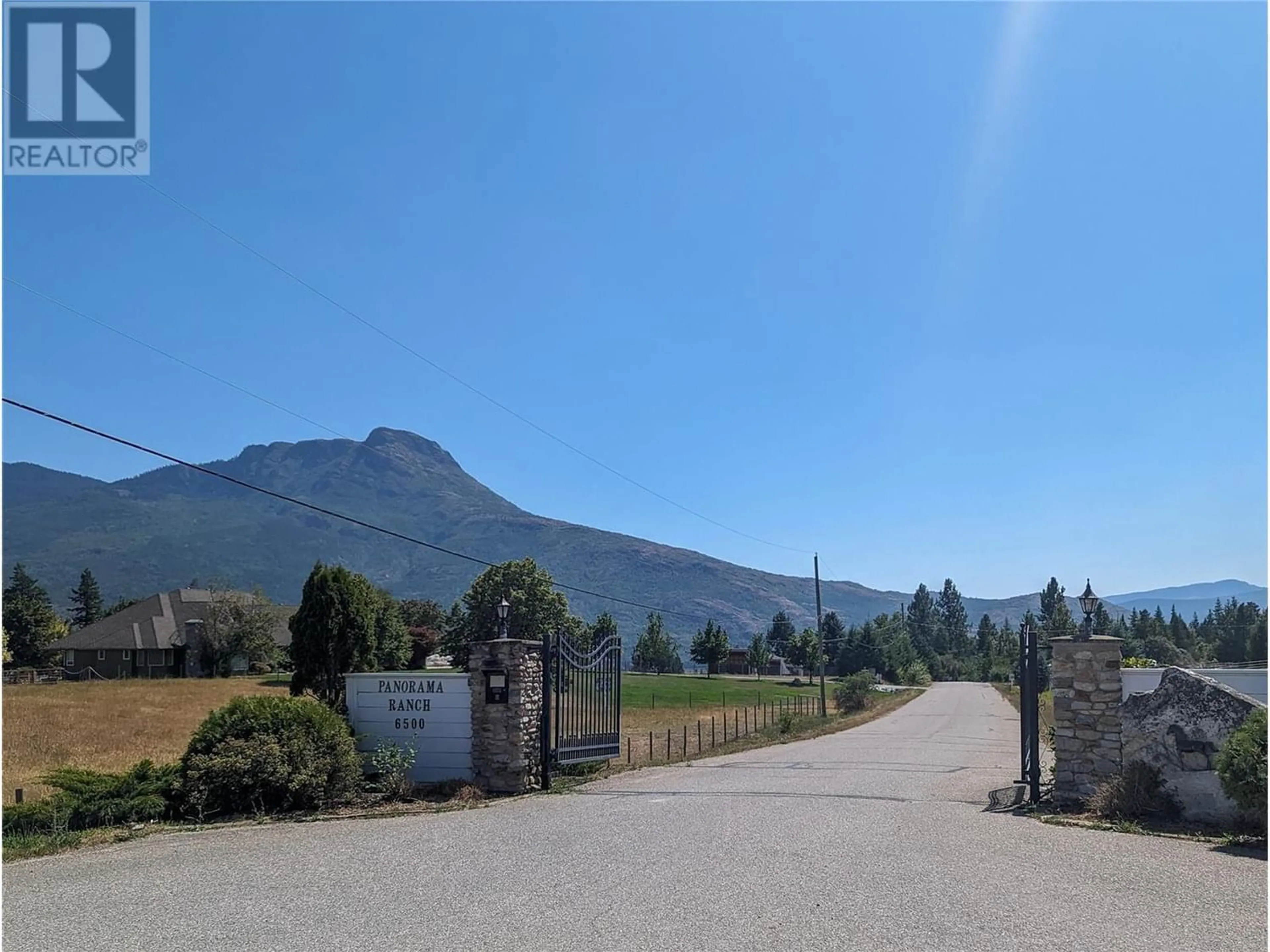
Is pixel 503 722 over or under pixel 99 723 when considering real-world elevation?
over

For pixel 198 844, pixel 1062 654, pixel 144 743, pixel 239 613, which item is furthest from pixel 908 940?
pixel 239 613

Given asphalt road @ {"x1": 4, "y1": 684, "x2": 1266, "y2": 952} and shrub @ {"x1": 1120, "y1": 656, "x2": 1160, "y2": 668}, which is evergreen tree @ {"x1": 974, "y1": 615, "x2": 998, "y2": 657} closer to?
shrub @ {"x1": 1120, "y1": 656, "x2": 1160, "y2": 668}

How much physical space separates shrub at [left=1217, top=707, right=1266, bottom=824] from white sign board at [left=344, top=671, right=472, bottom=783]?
919 cm

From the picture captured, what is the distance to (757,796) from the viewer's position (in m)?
12.6

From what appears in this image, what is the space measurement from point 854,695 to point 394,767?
124 feet

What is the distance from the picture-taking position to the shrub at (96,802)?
10359 millimetres

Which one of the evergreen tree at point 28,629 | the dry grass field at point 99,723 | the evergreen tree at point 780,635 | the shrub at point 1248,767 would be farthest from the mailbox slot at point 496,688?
the evergreen tree at point 780,635

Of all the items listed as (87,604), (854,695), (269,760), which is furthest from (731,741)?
(87,604)

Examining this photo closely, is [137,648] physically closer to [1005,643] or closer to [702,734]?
A: [702,734]

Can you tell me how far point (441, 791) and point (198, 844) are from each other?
3.81 m

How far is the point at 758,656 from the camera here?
369 ft

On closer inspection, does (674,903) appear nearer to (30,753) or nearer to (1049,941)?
(1049,941)

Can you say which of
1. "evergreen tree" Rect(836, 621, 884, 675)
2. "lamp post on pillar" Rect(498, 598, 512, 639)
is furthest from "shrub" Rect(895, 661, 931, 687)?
"lamp post on pillar" Rect(498, 598, 512, 639)

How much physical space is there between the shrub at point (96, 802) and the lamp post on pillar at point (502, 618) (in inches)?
179
